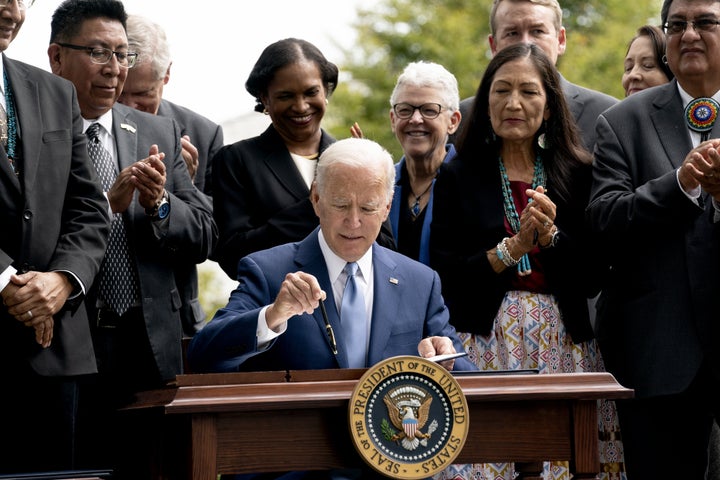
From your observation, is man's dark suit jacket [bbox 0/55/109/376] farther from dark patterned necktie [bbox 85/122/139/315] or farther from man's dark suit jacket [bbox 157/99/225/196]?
man's dark suit jacket [bbox 157/99/225/196]

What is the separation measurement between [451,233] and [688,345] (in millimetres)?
1133

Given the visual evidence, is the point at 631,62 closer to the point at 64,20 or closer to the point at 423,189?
the point at 423,189

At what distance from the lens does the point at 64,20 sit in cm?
552

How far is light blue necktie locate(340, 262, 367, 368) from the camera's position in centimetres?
435

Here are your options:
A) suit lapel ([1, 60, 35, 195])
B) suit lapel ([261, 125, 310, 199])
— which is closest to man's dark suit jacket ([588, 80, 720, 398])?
suit lapel ([261, 125, 310, 199])

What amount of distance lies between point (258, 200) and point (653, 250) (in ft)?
→ 6.00

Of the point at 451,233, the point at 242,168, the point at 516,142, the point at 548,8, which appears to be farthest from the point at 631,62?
the point at 242,168

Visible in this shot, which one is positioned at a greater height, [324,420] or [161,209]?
[161,209]

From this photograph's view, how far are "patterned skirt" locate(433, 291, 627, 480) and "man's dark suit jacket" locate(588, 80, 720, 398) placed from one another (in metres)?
0.27

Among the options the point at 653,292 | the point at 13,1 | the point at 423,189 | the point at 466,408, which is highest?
the point at 13,1

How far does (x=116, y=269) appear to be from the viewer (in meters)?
5.19

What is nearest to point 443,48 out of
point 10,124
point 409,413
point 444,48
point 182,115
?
point 444,48

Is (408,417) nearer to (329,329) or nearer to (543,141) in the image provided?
(329,329)

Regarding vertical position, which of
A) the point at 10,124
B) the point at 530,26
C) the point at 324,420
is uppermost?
the point at 530,26
